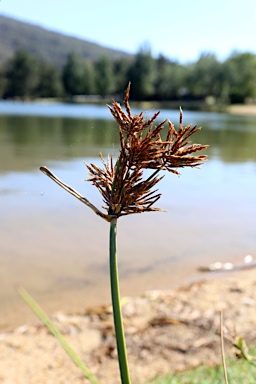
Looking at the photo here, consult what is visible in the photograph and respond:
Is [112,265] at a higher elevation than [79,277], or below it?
higher

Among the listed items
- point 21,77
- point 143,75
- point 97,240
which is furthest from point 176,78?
point 97,240

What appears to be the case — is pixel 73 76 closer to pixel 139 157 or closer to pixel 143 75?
pixel 143 75

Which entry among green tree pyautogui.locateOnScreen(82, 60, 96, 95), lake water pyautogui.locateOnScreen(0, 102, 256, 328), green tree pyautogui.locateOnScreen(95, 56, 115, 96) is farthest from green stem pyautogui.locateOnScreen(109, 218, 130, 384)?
green tree pyautogui.locateOnScreen(82, 60, 96, 95)

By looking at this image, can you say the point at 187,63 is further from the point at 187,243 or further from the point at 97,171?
the point at 97,171

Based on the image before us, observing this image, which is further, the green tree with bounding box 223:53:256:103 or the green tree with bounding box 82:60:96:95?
the green tree with bounding box 82:60:96:95

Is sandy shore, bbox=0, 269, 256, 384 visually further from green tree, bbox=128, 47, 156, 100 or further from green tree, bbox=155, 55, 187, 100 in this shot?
green tree, bbox=155, 55, 187, 100

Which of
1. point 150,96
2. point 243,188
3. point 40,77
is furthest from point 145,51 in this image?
point 243,188

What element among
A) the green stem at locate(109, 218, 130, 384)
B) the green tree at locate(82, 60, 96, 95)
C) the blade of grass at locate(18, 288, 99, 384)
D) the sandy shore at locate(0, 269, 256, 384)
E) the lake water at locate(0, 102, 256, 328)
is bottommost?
the lake water at locate(0, 102, 256, 328)
